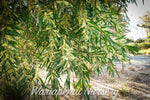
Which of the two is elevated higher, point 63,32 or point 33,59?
point 63,32

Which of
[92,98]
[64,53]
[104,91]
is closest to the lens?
[64,53]

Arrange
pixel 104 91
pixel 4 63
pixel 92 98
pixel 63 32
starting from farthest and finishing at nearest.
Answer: pixel 104 91 → pixel 92 98 → pixel 63 32 → pixel 4 63

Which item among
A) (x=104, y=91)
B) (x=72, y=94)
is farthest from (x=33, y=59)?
(x=104, y=91)

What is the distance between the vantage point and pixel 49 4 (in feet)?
3.05

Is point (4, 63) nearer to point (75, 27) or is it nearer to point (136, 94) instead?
point (75, 27)

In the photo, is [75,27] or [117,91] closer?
[75,27]

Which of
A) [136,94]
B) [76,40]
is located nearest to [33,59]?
[76,40]

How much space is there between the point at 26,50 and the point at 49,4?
0.52 m

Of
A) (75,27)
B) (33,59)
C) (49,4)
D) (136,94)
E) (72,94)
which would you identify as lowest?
(136,94)

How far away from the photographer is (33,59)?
99cm

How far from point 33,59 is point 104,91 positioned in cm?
360

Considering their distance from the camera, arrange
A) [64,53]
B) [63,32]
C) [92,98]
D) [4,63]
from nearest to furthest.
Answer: [4,63] → [64,53] → [63,32] → [92,98]

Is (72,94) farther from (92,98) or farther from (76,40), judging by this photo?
(76,40)

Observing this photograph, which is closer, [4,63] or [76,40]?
[4,63]
